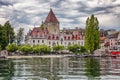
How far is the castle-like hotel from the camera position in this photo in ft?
443

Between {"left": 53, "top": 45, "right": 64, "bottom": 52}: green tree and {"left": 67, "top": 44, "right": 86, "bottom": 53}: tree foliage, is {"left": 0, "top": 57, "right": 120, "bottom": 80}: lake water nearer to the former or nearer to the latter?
{"left": 67, "top": 44, "right": 86, "bottom": 53}: tree foliage

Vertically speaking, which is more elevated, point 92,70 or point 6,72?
point 6,72

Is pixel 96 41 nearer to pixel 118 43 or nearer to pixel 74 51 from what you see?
pixel 74 51

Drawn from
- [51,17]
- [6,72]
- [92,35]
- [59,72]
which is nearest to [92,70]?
[59,72]

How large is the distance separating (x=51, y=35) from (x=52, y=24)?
7.37 m

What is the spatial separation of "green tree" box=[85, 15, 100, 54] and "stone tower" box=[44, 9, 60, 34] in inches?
1604

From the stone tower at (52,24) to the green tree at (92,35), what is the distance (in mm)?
40732

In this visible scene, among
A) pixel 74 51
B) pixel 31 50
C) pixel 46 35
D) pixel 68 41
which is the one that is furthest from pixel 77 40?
pixel 31 50

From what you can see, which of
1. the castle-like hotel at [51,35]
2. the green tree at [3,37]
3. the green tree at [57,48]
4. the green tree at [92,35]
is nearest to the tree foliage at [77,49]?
the green tree at [57,48]

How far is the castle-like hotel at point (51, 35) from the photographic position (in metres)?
135

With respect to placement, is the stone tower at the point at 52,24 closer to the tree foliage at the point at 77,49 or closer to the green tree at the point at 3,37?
the tree foliage at the point at 77,49

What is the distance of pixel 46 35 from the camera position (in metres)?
136

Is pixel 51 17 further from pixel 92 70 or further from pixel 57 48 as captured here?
pixel 92 70

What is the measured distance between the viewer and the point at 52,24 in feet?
474
